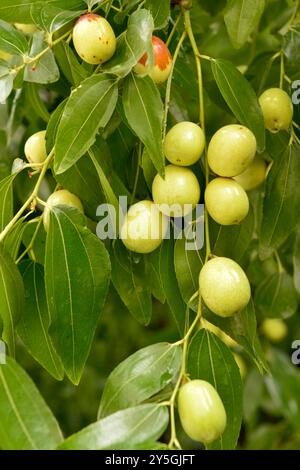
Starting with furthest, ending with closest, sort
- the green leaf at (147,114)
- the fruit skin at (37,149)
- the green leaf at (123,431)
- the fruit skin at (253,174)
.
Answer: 1. the fruit skin at (253,174)
2. the fruit skin at (37,149)
3. the green leaf at (147,114)
4. the green leaf at (123,431)

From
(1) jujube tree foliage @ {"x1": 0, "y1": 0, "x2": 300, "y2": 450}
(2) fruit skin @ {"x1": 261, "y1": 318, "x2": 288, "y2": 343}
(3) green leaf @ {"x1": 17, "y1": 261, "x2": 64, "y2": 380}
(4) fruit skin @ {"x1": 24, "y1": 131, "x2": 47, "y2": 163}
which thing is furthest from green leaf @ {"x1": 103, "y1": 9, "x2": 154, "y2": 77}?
(2) fruit skin @ {"x1": 261, "y1": 318, "x2": 288, "y2": 343}

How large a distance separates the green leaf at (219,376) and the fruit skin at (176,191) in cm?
11

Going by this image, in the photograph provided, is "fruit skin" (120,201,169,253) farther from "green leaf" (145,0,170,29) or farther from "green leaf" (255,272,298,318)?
"green leaf" (255,272,298,318)

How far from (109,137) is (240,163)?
0.16 m

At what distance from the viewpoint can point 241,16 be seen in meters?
0.84

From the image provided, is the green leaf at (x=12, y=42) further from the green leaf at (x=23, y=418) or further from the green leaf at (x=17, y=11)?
the green leaf at (x=23, y=418)

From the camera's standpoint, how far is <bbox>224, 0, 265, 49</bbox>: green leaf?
835 mm

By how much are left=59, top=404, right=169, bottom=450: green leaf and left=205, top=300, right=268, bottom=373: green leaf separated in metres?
0.16

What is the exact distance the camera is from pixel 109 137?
83 centimetres

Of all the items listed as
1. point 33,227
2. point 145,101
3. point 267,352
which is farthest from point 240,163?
point 267,352

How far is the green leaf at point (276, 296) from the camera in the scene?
1.14m

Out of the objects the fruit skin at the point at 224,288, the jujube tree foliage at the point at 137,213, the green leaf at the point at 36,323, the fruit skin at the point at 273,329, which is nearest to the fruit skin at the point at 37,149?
the jujube tree foliage at the point at 137,213

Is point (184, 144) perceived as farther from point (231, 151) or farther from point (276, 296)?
point (276, 296)
